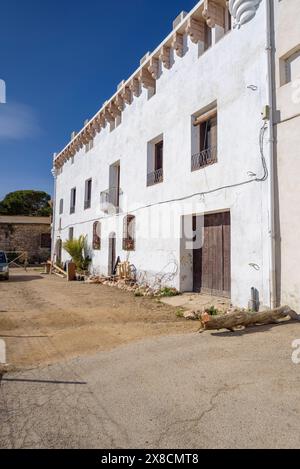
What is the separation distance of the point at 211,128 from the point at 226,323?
5662 millimetres

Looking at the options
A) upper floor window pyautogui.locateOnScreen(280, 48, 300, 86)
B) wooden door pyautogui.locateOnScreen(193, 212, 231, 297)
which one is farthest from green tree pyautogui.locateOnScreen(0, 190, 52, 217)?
upper floor window pyautogui.locateOnScreen(280, 48, 300, 86)

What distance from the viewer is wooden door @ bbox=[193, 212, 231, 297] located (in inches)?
319

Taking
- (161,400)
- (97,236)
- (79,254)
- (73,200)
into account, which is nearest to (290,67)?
(161,400)

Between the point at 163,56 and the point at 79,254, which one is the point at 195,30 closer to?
the point at 163,56

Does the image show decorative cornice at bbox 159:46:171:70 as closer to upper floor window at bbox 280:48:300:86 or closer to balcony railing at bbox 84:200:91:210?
upper floor window at bbox 280:48:300:86

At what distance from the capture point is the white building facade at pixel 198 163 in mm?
6883

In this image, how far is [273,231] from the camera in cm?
628

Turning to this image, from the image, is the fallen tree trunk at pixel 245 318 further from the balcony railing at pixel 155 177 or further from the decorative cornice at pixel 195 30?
the decorative cornice at pixel 195 30

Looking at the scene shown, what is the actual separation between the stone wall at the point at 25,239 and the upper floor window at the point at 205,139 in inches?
831

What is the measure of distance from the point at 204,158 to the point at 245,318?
4.87 m

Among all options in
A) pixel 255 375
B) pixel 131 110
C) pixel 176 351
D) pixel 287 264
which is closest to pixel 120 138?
pixel 131 110

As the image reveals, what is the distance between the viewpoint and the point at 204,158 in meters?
8.85

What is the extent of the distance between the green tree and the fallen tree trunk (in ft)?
123
